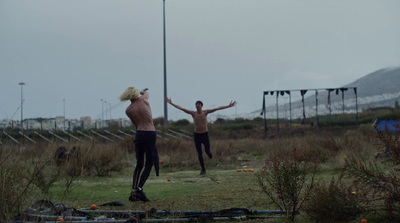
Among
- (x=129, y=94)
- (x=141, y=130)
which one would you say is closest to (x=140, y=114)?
(x=141, y=130)

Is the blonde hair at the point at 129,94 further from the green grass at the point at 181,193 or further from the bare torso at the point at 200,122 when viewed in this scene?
the bare torso at the point at 200,122

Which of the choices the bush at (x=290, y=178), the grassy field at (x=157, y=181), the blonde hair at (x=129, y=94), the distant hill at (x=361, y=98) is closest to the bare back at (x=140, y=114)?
the blonde hair at (x=129, y=94)

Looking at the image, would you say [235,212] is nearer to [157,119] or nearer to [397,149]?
[397,149]

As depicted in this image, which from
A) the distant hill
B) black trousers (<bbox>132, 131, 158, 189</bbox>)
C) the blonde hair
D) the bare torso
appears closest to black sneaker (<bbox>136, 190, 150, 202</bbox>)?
black trousers (<bbox>132, 131, 158, 189</bbox>)

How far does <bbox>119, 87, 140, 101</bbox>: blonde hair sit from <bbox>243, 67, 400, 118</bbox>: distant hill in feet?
95.5

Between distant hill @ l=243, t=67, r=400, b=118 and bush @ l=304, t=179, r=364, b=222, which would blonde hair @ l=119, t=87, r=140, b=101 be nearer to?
bush @ l=304, t=179, r=364, b=222

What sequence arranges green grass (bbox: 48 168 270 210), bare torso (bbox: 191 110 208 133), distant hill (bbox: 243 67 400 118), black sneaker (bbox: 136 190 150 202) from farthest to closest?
distant hill (bbox: 243 67 400 118) < bare torso (bbox: 191 110 208 133) < black sneaker (bbox: 136 190 150 202) < green grass (bbox: 48 168 270 210)

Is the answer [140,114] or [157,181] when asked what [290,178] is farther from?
[157,181]

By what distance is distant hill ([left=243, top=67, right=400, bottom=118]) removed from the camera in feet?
156

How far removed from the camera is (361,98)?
63562 millimetres

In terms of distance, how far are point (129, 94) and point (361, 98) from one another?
59.2 m

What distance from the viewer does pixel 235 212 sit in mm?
6504

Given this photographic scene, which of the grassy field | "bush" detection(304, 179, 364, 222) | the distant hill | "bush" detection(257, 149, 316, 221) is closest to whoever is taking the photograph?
"bush" detection(304, 179, 364, 222)

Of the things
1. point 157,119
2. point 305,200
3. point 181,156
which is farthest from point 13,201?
point 157,119
